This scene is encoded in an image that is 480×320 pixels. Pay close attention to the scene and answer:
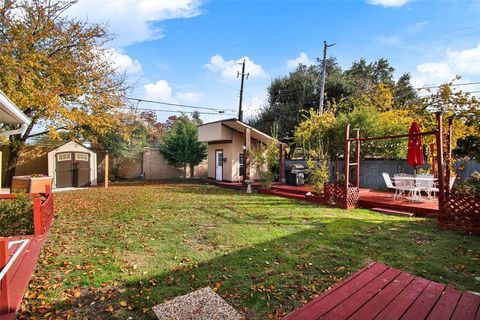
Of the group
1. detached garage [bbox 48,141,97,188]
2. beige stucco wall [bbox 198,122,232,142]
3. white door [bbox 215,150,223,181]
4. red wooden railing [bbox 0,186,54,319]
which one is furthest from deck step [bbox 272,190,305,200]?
detached garage [bbox 48,141,97,188]

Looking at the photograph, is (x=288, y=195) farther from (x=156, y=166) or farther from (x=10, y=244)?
(x=156, y=166)

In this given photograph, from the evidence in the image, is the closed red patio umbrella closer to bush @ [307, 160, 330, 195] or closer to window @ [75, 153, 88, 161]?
bush @ [307, 160, 330, 195]

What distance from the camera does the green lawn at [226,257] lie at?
3178 millimetres

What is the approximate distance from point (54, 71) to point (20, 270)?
906 centimetres

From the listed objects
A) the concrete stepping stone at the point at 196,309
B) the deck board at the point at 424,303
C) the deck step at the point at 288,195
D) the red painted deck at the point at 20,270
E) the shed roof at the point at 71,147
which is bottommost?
the concrete stepping stone at the point at 196,309

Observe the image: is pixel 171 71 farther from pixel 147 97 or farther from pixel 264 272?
pixel 264 272

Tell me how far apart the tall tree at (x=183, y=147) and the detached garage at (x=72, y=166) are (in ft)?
16.7

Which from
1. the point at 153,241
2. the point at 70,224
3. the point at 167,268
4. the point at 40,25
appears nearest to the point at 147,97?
the point at 40,25

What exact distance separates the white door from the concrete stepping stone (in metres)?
13.8

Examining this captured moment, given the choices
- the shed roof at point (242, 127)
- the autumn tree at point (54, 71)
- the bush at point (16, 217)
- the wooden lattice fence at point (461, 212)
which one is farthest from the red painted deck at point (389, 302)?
the shed roof at point (242, 127)

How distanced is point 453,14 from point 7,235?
14.7 metres

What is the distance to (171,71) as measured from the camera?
19781mm

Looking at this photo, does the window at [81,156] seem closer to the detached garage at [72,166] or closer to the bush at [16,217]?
the detached garage at [72,166]

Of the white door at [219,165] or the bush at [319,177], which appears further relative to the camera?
the white door at [219,165]
